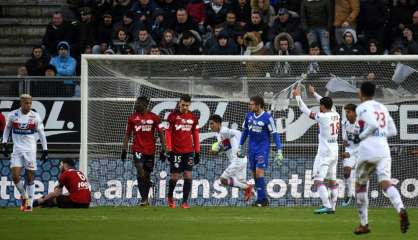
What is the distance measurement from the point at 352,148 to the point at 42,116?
6.54 metres

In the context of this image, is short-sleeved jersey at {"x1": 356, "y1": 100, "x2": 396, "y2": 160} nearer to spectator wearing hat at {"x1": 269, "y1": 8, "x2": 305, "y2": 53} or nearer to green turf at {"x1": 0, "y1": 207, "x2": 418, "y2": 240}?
green turf at {"x1": 0, "y1": 207, "x2": 418, "y2": 240}

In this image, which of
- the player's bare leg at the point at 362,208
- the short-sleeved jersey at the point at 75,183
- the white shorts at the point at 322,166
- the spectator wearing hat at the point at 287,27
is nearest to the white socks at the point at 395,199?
the player's bare leg at the point at 362,208

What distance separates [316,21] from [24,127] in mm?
7482

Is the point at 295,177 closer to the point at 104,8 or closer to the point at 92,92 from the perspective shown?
the point at 92,92

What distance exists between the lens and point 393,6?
2669cm

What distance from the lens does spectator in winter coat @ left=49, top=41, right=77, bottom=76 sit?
82.4ft

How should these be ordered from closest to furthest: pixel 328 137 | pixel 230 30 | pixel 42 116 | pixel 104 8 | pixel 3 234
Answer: pixel 3 234
pixel 328 137
pixel 42 116
pixel 230 30
pixel 104 8

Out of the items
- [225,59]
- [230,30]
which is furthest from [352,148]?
[230,30]

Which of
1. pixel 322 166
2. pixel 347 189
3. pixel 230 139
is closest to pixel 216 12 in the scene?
pixel 230 139

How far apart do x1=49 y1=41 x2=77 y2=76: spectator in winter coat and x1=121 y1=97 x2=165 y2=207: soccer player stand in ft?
11.3

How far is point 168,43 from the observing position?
25453 mm

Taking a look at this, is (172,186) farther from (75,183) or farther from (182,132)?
(75,183)

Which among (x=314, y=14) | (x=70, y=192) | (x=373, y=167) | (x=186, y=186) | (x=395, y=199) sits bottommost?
(x=395, y=199)

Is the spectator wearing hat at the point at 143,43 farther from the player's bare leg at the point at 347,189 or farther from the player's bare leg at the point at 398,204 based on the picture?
the player's bare leg at the point at 398,204
